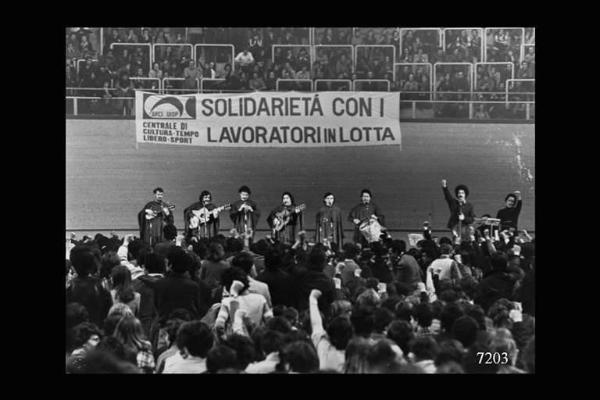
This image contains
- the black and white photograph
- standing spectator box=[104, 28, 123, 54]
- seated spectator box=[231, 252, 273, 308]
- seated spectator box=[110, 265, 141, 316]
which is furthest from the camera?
standing spectator box=[104, 28, 123, 54]

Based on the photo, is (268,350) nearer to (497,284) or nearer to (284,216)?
(284,216)

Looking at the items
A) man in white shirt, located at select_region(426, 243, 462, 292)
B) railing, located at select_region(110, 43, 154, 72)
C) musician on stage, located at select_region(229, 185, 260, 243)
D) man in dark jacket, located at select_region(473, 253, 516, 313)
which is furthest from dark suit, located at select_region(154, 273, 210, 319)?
man in dark jacket, located at select_region(473, 253, 516, 313)

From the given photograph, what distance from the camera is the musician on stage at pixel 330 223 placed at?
17.7 meters

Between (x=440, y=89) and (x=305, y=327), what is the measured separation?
4.21 metres

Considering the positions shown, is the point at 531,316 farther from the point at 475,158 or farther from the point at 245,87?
the point at 245,87

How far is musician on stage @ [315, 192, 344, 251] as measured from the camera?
57.9 ft

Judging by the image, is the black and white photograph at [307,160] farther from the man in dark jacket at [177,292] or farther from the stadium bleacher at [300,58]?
the man in dark jacket at [177,292]

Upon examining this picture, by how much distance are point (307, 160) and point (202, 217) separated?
1.69 meters

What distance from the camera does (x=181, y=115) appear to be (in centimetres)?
1769

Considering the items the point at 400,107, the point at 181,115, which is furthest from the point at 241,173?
the point at 400,107

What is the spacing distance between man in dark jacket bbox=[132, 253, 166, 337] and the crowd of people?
0.06 ft

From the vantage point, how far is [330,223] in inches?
697

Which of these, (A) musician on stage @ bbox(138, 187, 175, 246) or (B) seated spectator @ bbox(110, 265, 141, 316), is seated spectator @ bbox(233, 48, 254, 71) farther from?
(B) seated spectator @ bbox(110, 265, 141, 316)

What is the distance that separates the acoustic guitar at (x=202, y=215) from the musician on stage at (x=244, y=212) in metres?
0.13
